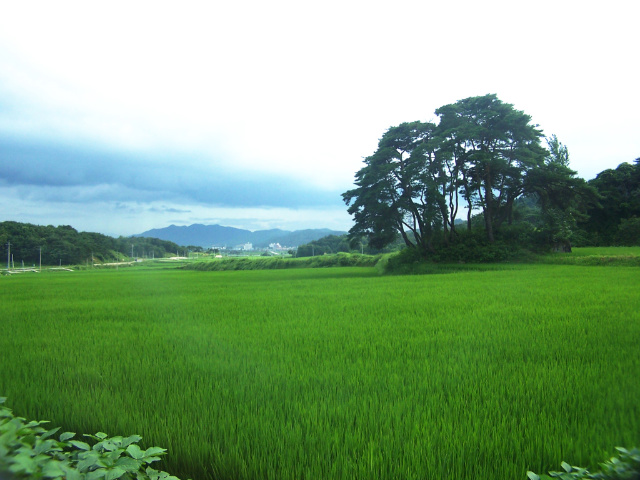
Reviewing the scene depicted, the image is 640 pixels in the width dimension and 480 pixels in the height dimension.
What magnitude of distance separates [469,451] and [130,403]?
7.62 ft

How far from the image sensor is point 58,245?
22.3 metres

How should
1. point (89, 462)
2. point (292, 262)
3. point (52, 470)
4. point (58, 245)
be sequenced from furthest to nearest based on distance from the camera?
point (292, 262), point (58, 245), point (89, 462), point (52, 470)

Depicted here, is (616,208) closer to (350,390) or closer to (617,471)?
(350,390)

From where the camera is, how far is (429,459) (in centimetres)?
191

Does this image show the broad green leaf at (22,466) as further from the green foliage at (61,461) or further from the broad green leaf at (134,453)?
the broad green leaf at (134,453)

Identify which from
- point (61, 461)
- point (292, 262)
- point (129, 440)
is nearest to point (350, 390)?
point (129, 440)

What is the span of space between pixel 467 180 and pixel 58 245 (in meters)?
25.0

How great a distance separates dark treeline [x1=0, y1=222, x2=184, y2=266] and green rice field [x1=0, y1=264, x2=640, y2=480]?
56.1ft

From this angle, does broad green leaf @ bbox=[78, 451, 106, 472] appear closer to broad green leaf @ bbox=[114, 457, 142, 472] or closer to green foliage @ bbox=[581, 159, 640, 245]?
broad green leaf @ bbox=[114, 457, 142, 472]

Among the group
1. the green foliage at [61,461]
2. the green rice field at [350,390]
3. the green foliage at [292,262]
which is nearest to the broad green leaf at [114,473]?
the green foliage at [61,461]

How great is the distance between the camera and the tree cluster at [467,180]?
20453 millimetres

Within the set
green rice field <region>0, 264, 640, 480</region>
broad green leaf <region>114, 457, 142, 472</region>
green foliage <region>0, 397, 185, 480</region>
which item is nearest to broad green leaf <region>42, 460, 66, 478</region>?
green foliage <region>0, 397, 185, 480</region>

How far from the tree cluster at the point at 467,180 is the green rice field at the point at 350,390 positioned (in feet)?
50.9

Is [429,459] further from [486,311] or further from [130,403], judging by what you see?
[486,311]
